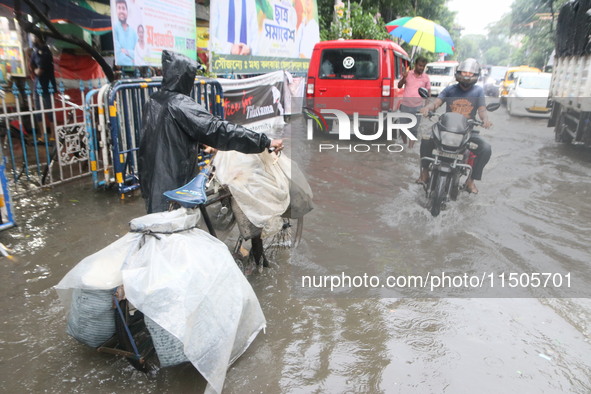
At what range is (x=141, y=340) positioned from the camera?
2.56m

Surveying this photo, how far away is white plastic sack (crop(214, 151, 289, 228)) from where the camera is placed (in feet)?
10.6

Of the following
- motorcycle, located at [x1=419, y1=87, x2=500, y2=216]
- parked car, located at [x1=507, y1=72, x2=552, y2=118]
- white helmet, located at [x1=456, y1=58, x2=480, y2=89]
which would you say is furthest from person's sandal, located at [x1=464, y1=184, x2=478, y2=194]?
parked car, located at [x1=507, y1=72, x2=552, y2=118]

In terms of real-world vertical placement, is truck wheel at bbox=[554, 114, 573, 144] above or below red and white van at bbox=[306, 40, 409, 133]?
below

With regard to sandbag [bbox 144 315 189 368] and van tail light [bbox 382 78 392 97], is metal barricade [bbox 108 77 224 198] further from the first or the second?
van tail light [bbox 382 78 392 97]

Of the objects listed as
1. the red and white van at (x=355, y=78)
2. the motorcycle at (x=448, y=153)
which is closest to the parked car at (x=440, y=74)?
the red and white van at (x=355, y=78)

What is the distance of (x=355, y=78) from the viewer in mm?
9836

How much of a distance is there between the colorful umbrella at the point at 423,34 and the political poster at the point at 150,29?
15.7ft

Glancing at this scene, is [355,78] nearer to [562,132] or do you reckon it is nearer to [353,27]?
[562,132]

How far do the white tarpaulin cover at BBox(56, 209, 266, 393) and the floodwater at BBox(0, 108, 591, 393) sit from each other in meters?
0.34

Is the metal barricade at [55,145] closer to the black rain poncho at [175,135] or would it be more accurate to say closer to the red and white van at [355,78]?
the black rain poncho at [175,135]

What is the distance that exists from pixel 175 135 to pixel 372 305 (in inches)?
71.9

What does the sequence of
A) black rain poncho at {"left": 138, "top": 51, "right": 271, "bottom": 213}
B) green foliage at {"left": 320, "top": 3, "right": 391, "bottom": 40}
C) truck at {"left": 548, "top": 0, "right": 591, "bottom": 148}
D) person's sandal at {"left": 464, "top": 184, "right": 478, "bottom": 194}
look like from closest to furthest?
black rain poncho at {"left": 138, "top": 51, "right": 271, "bottom": 213} < person's sandal at {"left": 464, "top": 184, "right": 478, "bottom": 194} < truck at {"left": 548, "top": 0, "right": 591, "bottom": 148} < green foliage at {"left": 320, "top": 3, "right": 391, "bottom": 40}

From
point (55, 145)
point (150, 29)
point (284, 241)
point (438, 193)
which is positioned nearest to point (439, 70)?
point (150, 29)

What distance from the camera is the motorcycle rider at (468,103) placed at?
5512mm
